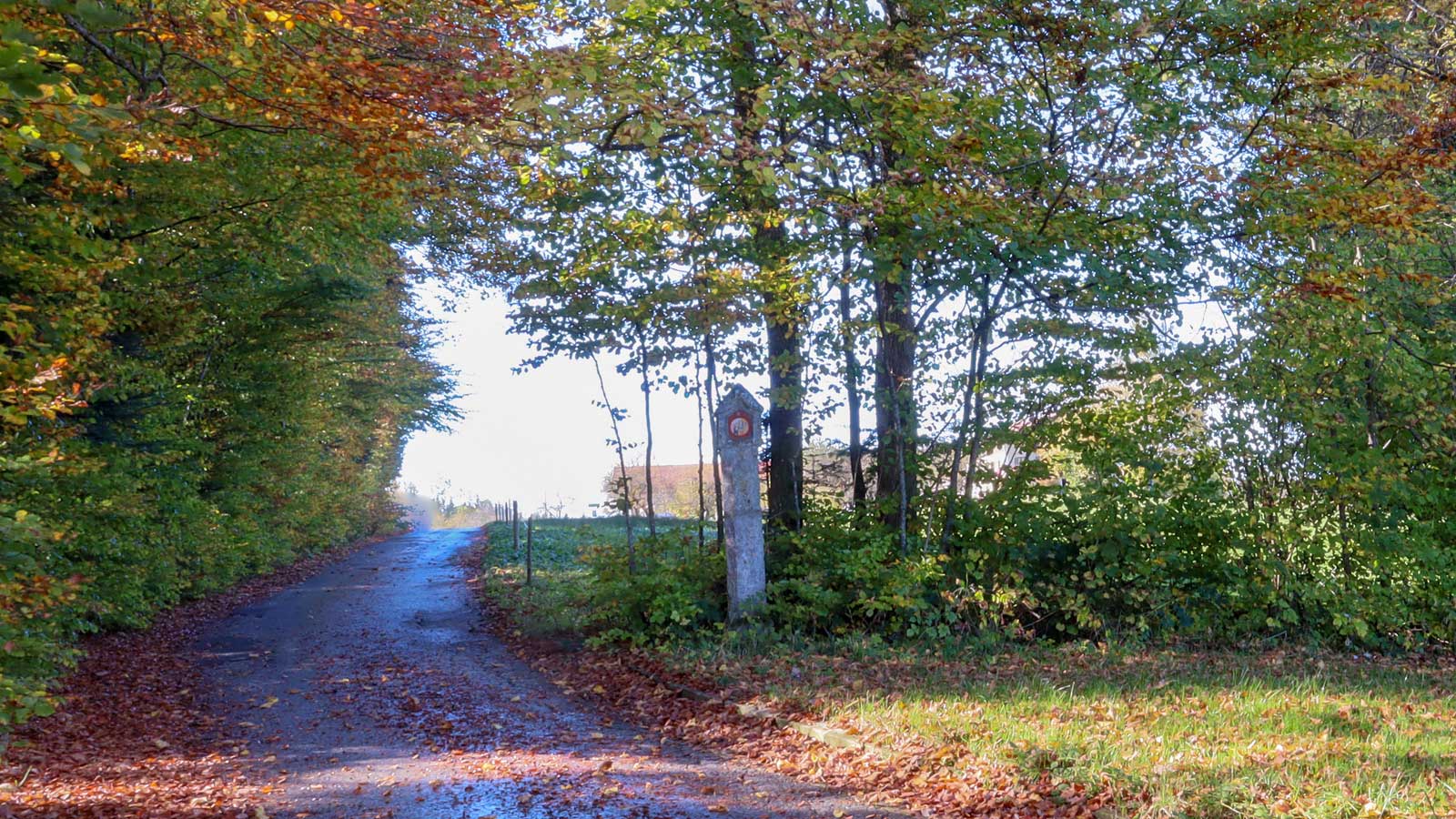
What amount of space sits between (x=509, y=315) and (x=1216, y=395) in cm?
839

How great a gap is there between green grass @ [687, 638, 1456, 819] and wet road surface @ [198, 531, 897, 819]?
4.04 ft

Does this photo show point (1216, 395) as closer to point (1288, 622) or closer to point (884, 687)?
point (1288, 622)

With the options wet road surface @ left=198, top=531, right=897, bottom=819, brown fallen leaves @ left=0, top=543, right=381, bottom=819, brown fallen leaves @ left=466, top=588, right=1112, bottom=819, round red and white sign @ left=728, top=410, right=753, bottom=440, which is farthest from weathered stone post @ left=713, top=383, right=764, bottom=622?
brown fallen leaves @ left=0, top=543, right=381, bottom=819

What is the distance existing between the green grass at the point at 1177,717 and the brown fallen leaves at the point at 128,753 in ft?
14.2

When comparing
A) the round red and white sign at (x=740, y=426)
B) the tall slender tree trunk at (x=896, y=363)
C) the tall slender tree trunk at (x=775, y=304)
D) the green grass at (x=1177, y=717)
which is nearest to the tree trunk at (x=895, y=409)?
the tall slender tree trunk at (x=896, y=363)

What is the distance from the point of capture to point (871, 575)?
12312 mm

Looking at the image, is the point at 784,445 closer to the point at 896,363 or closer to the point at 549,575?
the point at 896,363

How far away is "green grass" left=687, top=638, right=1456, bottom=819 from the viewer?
5910 mm

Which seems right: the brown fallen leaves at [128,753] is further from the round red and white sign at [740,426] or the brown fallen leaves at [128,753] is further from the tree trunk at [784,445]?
the tree trunk at [784,445]

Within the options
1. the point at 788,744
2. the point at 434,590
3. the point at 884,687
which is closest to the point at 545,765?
the point at 788,744

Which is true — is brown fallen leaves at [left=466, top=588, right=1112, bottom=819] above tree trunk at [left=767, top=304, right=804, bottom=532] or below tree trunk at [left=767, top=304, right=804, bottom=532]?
below

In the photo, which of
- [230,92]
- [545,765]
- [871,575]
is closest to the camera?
[545,765]

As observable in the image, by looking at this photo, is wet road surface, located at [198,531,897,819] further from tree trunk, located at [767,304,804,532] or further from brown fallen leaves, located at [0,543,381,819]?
tree trunk, located at [767,304,804,532]

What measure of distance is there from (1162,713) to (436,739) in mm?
5503
